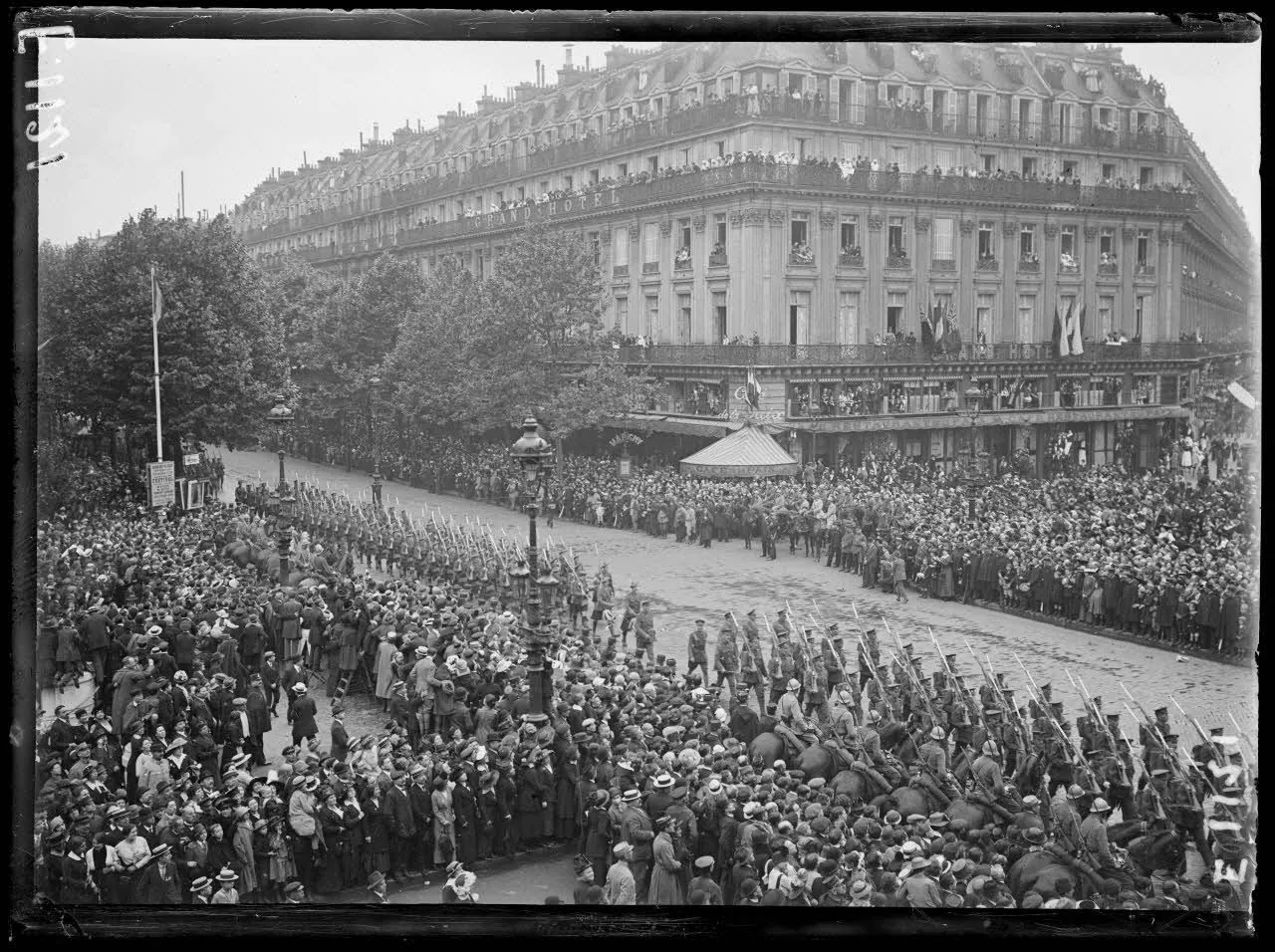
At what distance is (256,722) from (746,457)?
408 inches

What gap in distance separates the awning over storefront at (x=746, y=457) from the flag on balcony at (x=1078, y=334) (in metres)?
5.55

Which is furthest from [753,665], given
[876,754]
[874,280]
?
[874,280]

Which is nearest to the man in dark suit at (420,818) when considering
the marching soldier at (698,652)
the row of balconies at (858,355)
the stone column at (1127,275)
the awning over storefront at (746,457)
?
the marching soldier at (698,652)

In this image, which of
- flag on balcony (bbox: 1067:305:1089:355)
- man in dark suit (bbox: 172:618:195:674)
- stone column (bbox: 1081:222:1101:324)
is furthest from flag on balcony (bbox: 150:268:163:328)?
stone column (bbox: 1081:222:1101:324)

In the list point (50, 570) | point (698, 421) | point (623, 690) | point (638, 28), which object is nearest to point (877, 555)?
point (698, 421)

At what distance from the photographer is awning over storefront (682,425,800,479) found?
2498cm

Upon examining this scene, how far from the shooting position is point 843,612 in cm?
2316

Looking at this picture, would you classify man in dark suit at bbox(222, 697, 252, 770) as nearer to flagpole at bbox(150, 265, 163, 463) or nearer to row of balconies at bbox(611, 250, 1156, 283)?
flagpole at bbox(150, 265, 163, 463)

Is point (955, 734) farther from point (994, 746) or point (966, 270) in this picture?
point (966, 270)

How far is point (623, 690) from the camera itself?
62.4 ft

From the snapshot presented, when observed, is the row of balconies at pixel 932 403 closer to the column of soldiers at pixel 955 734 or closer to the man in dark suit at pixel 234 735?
the column of soldiers at pixel 955 734

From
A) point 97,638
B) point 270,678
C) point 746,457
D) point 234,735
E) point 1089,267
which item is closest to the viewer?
point 234,735

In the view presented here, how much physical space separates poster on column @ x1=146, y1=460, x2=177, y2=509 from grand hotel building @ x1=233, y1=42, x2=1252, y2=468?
479 cm

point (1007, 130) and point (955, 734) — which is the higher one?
point (1007, 130)
